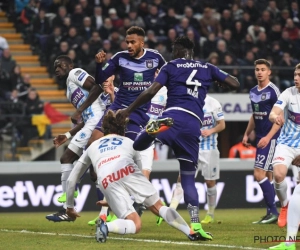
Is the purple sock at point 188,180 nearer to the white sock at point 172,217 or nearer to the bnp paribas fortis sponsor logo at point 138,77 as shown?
the white sock at point 172,217

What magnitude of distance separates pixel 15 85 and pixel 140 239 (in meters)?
11.5

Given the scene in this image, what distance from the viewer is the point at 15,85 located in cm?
2198

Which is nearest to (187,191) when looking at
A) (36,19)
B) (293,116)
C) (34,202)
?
(293,116)

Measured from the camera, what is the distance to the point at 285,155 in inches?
488

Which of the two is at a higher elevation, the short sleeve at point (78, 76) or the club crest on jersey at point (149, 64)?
the club crest on jersey at point (149, 64)

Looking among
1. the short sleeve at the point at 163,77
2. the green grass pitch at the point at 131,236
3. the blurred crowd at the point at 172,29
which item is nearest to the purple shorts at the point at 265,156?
the green grass pitch at the point at 131,236

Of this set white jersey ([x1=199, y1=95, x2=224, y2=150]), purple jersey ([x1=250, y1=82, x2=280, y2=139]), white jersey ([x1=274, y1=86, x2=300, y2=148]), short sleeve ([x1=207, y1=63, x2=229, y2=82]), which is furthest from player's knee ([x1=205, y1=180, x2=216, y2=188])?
short sleeve ([x1=207, y1=63, x2=229, y2=82])

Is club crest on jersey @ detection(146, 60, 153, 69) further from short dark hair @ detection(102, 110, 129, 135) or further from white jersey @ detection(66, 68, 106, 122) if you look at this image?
short dark hair @ detection(102, 110, 129, 135)

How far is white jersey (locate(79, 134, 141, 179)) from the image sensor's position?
10398 mm

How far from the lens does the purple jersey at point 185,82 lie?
11.1 meters

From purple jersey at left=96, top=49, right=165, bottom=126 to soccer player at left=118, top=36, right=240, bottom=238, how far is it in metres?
1.32

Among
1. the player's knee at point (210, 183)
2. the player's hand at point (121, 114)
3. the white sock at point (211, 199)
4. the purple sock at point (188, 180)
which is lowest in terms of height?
the white sock at point (211, 199)

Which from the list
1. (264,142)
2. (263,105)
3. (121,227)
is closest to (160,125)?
(121,227)

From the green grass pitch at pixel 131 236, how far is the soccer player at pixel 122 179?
31 cm
